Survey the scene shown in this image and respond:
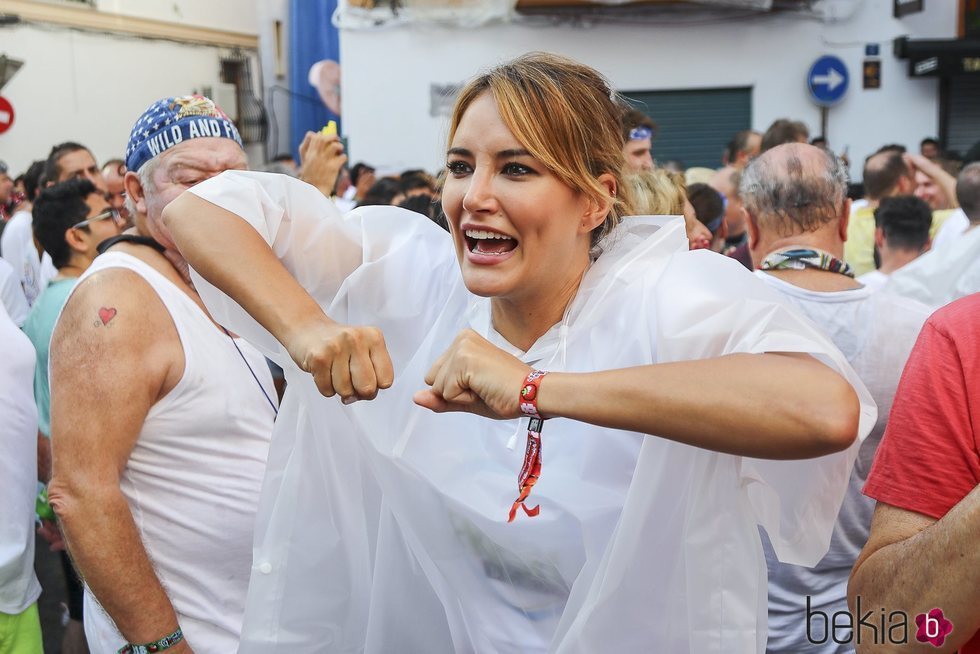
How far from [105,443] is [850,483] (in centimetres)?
203

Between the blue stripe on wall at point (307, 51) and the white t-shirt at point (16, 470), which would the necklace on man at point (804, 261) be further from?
the blue stripe on wall at point (307, 51)

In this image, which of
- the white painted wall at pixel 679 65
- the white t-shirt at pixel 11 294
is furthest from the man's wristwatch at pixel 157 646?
the white painted wall at pixel 679 65

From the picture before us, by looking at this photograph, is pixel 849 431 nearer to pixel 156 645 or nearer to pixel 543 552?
pixel 543 552

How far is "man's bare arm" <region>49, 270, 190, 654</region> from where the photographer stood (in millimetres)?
2275

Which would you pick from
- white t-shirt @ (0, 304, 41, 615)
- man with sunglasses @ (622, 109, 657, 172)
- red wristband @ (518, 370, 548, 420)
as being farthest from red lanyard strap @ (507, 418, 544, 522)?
man with sunglasses @ (622, 109, 657, 172)

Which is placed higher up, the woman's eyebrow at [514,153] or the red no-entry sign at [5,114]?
the red no-entry sign at [5,114]

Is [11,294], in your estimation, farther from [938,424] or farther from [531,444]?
[938,424]

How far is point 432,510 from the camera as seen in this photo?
2.04m

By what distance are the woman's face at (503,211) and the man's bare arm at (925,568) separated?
771 millimetres

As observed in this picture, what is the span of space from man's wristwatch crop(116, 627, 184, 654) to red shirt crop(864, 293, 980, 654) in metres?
1.62

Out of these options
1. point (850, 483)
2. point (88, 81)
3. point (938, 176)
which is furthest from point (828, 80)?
point (850, 483)

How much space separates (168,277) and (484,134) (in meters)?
1.03

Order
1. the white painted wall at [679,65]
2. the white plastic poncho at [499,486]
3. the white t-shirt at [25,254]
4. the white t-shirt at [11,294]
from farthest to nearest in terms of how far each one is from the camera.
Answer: the white painted wall at [679,65], the white t-shirt at [25,254], the white t-shirt at [11,294], the white plastic poncho at [499,486]

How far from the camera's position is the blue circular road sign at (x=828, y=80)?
13.5 meters
